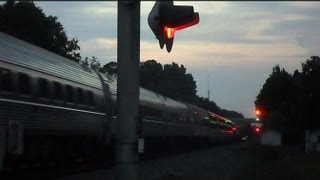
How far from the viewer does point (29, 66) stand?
17.4 meters

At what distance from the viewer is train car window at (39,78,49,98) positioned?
17905 mm

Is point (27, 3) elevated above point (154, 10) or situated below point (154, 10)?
above

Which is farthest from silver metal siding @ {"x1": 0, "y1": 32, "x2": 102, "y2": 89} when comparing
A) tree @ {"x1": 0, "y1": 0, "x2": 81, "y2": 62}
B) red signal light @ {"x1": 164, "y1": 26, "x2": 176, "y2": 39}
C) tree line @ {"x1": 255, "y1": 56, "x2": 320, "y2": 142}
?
tree @ {"x1": 0, "y1": 0, "x2": 81, "y2": 62}

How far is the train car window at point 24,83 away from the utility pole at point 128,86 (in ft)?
31.3

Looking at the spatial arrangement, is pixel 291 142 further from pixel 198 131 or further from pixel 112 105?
pixel 112 105

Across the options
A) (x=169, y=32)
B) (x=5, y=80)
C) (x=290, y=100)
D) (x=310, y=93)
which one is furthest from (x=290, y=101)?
(x=169, y=32)

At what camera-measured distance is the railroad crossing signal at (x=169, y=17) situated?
734 centimetres

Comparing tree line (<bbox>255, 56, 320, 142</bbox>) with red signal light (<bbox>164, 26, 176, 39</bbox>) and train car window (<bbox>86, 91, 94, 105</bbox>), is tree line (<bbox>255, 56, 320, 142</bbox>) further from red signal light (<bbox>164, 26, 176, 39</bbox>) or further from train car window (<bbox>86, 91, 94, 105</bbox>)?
red signal light (<bbox>164, 26, 176, 39</bbox>)

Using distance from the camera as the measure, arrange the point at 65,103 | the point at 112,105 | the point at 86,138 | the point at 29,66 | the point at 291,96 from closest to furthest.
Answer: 1. the point at 29,66
2. the point at 65,103
3. the point at 86,138
4. the point at 112,105
5. the point at 291,96

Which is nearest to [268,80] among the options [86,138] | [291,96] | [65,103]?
[291,96]

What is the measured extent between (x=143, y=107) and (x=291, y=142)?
2059 centimetres

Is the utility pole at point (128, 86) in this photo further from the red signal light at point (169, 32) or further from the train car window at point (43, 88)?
the train car window at point (43, 88)

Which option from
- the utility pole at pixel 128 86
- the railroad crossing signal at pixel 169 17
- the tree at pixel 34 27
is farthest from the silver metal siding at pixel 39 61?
the tree at pixel 34 27

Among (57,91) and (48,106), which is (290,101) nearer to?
(57,91)
